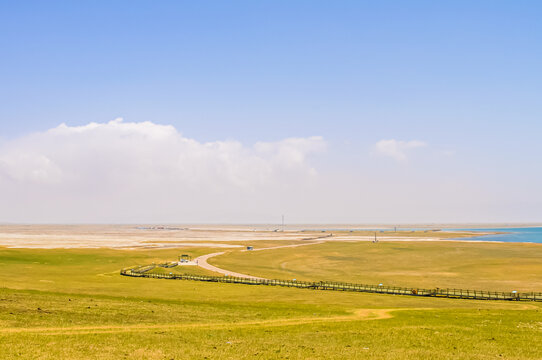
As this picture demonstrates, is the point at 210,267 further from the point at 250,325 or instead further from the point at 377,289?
the point at 250,325

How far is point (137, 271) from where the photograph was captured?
86688 mm

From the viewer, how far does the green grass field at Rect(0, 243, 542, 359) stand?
26.8 m

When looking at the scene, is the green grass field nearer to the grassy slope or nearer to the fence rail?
the fence rail

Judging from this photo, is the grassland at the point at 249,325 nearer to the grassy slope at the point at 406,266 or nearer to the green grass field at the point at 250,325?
the green grass field at the point at 250,325

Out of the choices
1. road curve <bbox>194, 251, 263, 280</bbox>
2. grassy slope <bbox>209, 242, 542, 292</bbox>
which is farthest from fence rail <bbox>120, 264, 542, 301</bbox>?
grassy slope <bbox>209, 242, 542, 292</bbox>

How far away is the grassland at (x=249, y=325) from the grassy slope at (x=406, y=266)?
24.0 metres

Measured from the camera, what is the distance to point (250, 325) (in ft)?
119

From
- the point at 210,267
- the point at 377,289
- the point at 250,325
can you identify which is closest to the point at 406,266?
the point at 377,289

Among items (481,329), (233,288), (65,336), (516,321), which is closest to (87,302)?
(65,336)

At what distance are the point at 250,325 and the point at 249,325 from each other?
83 mm

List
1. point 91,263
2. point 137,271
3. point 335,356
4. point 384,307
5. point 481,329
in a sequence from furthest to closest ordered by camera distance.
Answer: point 91,263
point 137,271
point 384,307
point 481,329
point 335,356

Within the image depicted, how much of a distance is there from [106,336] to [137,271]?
196ft

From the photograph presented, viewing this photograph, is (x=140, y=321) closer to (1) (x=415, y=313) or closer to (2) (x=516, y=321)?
(1) (x=415, y=313)

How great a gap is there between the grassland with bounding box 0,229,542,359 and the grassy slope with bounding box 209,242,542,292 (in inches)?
945
